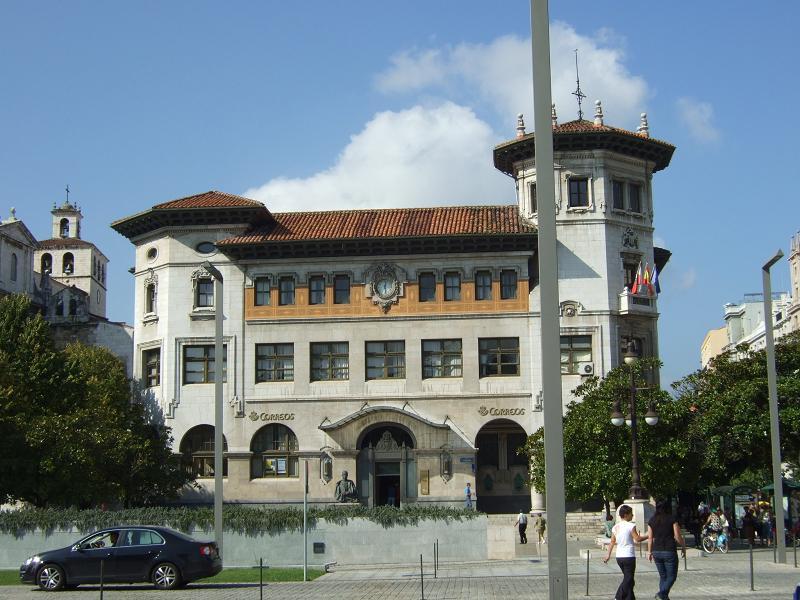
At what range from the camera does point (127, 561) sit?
26.4 m

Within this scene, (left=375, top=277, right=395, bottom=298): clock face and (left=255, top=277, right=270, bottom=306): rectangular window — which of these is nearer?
(left=375, top=277, right=395, bottom=298): clock face

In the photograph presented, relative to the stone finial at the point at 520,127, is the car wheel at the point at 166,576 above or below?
below

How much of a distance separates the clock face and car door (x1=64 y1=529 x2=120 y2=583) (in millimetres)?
28192

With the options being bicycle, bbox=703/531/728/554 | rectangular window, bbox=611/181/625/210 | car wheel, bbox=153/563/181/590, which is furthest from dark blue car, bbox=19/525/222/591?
rectangular window, bbox=611/181/625/210

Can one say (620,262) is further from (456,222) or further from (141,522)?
(141,522)

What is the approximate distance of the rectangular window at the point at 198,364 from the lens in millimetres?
54219

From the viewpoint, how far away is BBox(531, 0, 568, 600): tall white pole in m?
13.0

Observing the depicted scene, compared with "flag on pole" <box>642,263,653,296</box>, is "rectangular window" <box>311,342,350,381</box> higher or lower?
lower

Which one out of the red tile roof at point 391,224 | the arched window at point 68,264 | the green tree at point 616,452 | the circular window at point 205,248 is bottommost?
the green tree at point 616,452

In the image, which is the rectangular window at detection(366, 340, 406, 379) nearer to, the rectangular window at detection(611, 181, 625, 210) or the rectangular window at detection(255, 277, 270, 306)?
the rectangular window at detection(255, 277, 270, 306)

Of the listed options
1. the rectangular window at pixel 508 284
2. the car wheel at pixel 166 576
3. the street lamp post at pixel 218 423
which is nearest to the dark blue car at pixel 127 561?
the car wheel at pixel 166 576

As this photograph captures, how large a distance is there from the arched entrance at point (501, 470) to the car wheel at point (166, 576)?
27.8m

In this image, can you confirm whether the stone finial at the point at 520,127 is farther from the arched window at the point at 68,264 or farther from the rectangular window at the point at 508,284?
the arched window at the point at 68,264

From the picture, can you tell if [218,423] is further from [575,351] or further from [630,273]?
[630,273]
